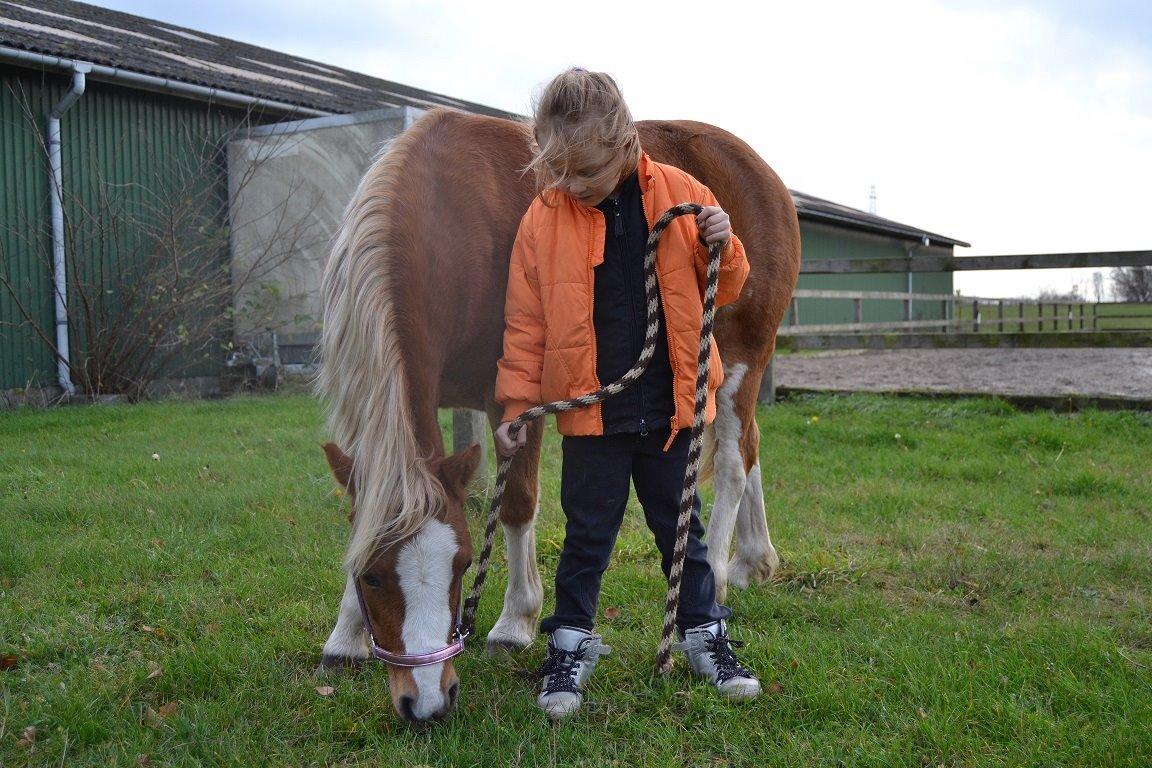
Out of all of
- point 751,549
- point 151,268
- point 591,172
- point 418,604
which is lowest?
point 751,549

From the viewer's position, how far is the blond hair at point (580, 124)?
2467 mm

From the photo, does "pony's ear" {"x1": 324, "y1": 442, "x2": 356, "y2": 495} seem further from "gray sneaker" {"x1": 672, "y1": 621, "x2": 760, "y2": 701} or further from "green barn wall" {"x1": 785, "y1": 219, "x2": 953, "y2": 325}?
"green barn wall" {"x1": 785, "y1": 219, "x2": 953, "y2": 325}

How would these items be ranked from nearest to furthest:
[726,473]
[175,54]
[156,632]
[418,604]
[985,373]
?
[418,604] → [156,632] → [726,473] → [985,373] → [175,54]

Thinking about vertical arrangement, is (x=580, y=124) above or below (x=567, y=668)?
above

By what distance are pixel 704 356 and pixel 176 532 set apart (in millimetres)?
2729

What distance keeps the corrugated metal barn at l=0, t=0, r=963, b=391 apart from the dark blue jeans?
22.3 feet

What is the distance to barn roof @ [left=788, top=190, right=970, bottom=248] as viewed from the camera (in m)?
18.5

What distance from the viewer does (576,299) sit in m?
2.56

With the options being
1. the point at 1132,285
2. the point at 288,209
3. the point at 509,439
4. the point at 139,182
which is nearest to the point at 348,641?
the point at 509,439

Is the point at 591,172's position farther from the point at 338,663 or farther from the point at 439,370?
the point at 338,663

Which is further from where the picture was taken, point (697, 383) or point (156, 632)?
point (156, 632)

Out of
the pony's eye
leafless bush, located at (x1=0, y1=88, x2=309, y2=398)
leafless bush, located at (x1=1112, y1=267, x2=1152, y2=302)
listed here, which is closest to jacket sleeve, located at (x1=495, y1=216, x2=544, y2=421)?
the pony's eye

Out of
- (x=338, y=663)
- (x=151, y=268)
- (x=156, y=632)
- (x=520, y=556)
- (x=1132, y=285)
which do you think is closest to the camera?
(x=338, y=663)

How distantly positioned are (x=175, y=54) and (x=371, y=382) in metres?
9.90
